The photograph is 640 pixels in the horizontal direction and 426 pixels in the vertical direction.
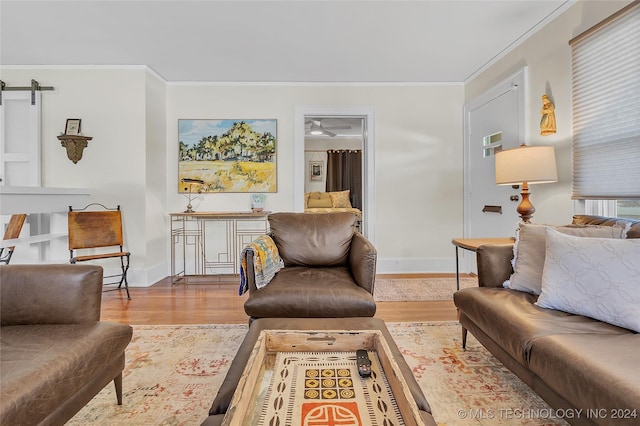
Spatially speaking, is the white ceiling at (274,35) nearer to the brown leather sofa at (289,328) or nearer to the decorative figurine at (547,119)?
the decorative figurine at (547,119)

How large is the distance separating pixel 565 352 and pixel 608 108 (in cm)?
180

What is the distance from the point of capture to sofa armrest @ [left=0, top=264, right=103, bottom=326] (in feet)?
4.37

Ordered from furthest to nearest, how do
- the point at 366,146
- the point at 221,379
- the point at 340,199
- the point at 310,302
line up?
the point at 340,199 → the point at 366,146 → the point at 310,302 → the point at 221,379

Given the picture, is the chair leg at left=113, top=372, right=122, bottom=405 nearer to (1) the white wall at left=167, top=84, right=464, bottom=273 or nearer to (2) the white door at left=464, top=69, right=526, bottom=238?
(1) the white wall at left=167, top=84, right=464, bottom=273

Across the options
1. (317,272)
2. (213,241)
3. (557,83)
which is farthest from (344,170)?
(317,272)

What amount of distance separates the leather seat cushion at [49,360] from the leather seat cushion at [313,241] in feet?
4.14

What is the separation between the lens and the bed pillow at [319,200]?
723cm

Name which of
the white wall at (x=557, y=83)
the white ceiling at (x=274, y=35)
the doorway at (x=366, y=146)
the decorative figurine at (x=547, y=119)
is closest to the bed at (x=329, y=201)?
the doorway at (x=366, y=146)

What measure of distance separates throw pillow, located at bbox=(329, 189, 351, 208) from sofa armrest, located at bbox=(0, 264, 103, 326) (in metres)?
6.01

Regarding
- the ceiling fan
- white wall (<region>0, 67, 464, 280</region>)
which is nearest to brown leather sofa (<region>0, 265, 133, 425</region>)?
white wall (<region>0, 67, 464, 280</region>)

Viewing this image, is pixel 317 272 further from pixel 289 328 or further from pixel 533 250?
pixel 533 250

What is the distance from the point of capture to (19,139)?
353cm

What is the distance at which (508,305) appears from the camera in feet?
5.22

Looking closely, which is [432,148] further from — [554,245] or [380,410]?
[380,410]
